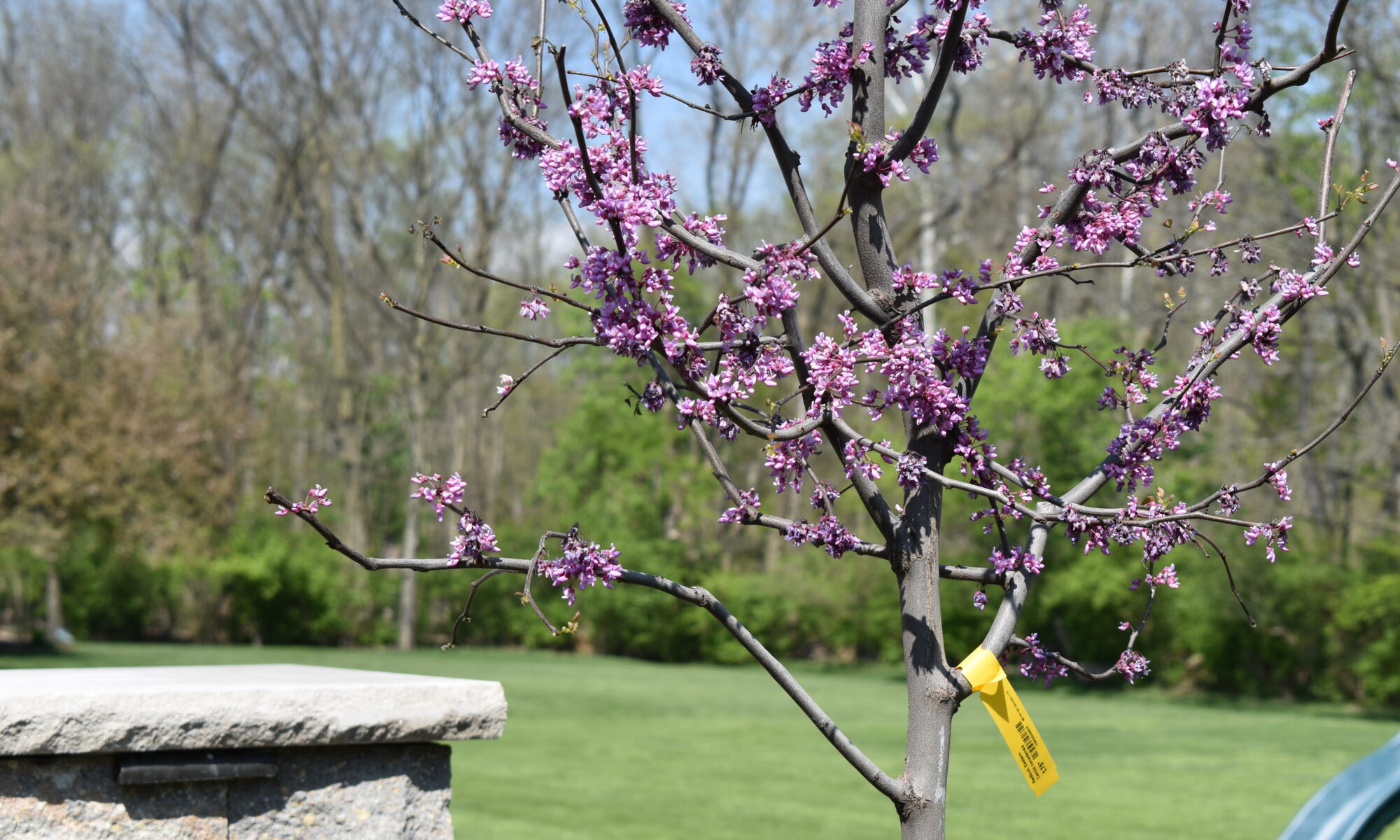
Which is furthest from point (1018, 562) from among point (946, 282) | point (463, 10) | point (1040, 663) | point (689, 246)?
point (463, 10)

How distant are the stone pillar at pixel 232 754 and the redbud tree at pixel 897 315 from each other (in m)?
1.12

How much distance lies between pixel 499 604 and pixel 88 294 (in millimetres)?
11113

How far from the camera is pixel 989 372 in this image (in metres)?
26.1

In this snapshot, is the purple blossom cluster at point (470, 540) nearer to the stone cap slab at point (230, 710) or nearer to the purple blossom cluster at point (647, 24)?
the purple blossom cluster at point (647, 24)

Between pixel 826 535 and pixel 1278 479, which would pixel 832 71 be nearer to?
pixel 826 535

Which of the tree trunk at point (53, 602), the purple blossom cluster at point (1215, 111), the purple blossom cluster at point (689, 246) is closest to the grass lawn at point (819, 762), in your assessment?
the tree trunk at point (53, 602)

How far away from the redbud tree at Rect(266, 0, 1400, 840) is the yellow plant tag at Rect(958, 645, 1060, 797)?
1.6 inches

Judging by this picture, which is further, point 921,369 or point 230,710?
point 230,710

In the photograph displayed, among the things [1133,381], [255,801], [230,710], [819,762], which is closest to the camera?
[1133,381]

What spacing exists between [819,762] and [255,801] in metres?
9.65

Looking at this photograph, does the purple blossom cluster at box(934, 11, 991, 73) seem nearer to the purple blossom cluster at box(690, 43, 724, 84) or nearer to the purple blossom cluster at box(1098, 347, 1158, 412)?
the purple blossom cluster at box(690, 43, 724, 84)

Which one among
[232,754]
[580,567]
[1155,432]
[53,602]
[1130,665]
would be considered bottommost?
[53,602]

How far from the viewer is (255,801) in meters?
3.56

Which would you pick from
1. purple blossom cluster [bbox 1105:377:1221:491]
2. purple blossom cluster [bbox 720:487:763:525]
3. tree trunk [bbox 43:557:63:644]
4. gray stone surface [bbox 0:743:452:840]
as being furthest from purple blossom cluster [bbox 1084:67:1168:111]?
tree trunk [bbox 43:557:63:644]
